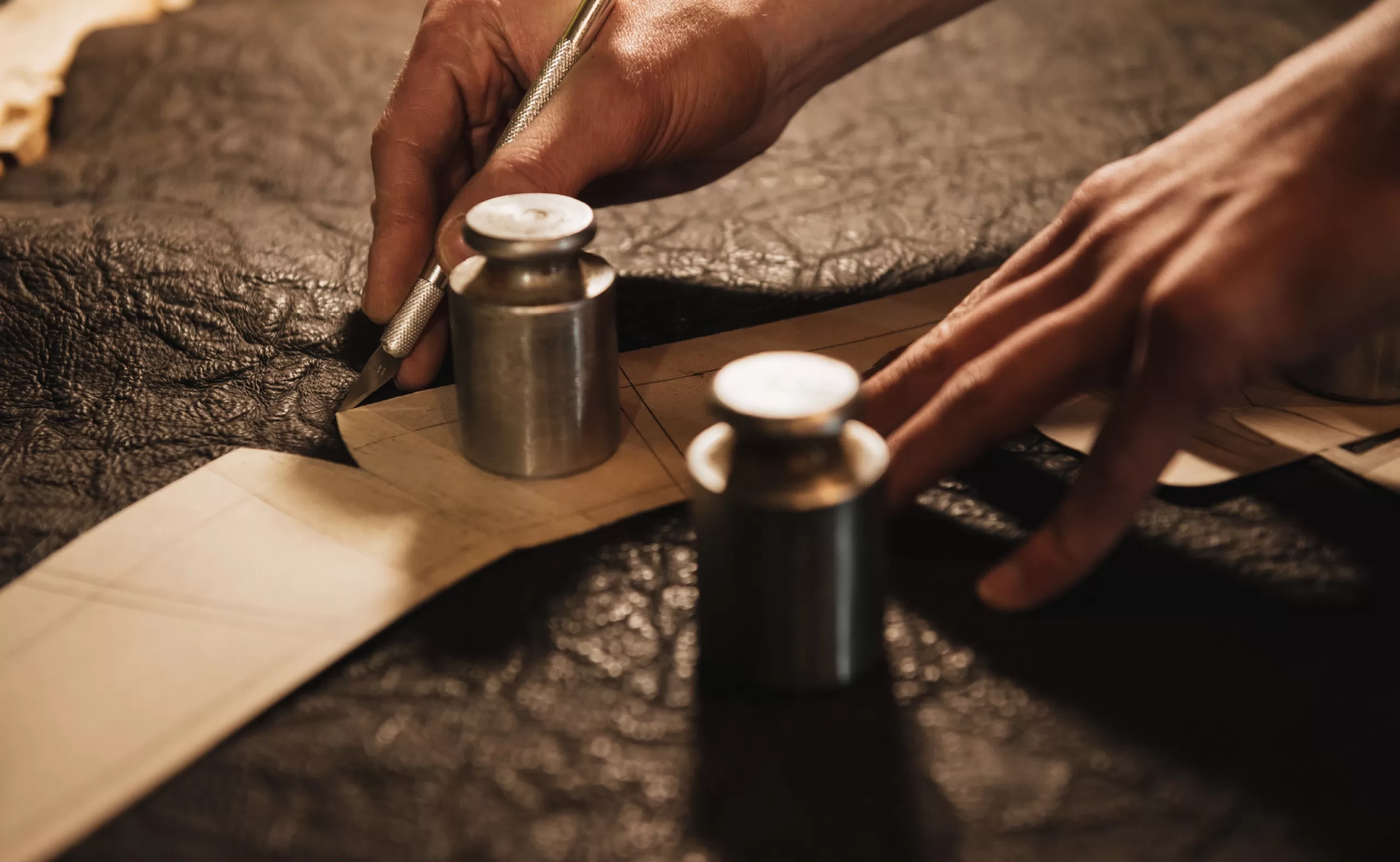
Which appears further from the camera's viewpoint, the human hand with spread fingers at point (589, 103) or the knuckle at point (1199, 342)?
the human hand with spread fingers at point (589, 103)

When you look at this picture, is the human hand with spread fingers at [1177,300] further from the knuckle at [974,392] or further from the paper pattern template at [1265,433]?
the paper pattern template at [1265,433]

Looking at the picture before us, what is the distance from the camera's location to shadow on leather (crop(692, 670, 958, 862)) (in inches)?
24.7

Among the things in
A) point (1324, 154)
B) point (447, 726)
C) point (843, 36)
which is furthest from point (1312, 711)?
point (843, 36)

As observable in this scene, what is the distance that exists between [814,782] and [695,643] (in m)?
0.14

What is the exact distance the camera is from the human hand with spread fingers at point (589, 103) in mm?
1062

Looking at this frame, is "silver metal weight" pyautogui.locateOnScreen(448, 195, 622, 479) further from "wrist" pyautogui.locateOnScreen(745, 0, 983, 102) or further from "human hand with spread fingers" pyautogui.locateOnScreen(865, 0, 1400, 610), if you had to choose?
"wrist" pyautogui.locateOnScreen(745, 0, 983, 102)

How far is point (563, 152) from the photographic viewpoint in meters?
1.04

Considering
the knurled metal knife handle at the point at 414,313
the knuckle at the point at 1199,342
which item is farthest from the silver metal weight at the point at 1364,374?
the knurled metal knife handle at the point at 414,313

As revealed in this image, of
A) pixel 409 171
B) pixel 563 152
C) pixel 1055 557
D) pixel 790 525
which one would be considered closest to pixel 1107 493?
pixel 1055 557

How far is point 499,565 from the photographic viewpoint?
837 millimetres

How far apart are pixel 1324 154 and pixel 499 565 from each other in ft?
1.93

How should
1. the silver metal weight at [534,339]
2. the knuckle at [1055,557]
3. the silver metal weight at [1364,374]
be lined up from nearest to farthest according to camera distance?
the knuckle at [1055,557], the silver metal weight at [534,339], the silver metal weight at [1364,374]

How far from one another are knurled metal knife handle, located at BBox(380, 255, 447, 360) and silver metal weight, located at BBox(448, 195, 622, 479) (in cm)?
13

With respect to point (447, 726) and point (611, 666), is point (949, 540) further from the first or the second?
point (447, 726)
